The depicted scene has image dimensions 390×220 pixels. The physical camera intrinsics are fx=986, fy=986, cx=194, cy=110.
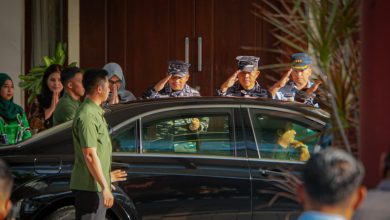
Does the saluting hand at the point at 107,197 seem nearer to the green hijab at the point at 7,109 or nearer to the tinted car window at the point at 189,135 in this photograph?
the tinted car window at the point at 189,135

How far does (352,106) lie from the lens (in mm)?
4535

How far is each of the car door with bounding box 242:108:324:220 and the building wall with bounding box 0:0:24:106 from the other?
18.3 ft

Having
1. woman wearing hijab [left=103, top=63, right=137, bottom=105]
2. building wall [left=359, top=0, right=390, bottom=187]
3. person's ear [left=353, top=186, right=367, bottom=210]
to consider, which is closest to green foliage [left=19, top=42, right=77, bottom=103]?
woman wearing hijab [left=103, top=63, right=137, bottom=105]

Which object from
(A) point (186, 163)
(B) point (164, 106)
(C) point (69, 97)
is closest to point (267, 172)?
(A) point (186, 163)

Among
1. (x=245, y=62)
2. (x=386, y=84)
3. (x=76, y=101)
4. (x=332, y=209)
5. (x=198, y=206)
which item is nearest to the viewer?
(x=332, y=209)

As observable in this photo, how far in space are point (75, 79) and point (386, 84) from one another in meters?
5.03

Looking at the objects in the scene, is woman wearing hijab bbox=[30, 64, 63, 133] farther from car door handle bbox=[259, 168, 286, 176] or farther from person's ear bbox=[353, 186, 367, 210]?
person's ear bbox=[353, 186, 367, 210]

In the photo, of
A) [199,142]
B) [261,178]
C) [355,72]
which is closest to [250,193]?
[261,178]

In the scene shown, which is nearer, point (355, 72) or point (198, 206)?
point (355, 72)

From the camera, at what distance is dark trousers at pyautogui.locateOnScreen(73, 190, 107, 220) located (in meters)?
6.70

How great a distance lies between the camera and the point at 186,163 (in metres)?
7.71

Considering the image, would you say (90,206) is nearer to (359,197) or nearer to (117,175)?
(117,175)

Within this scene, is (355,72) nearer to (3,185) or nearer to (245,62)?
(3,185)

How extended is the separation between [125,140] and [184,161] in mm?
506
